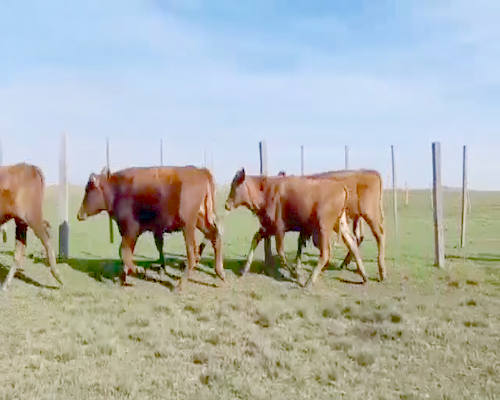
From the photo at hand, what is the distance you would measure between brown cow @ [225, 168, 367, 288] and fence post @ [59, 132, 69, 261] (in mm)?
3176

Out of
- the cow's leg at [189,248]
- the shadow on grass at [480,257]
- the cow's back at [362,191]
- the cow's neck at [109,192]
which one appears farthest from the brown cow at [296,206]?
the shadow on grass at [480,257]

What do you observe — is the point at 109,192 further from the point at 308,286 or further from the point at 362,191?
the point at 362,191

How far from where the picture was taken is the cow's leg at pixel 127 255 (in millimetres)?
10586

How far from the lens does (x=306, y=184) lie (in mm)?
11273

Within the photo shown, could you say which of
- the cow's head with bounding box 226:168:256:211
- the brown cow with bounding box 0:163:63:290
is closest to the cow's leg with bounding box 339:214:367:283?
the cow's head with bounding box 226:168:256:211

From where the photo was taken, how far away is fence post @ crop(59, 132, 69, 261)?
40.9 feet

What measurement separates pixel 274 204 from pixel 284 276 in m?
1.21

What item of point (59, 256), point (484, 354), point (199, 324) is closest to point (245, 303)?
point (199, 324)

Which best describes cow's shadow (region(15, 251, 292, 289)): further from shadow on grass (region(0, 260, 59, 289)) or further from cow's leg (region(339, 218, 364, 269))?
cow's leg (region(339, 218, 364, 269))

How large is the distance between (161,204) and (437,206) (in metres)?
5.15

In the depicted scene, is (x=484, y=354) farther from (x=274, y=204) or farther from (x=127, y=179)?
(x=127, y=179)

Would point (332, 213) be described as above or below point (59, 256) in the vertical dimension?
above

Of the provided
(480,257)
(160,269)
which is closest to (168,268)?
(160,269)

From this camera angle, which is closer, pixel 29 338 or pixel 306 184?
pixel 29 338
